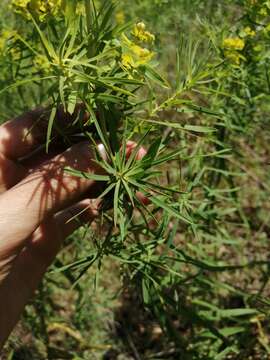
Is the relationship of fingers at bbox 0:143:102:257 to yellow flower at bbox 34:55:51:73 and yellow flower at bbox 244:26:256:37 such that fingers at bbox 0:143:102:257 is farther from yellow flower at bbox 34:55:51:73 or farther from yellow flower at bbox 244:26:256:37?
yellow flower at bbox 244:26:256:37

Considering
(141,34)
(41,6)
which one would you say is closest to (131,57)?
(141,34)

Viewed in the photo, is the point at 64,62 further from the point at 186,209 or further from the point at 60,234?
the point at 60,234

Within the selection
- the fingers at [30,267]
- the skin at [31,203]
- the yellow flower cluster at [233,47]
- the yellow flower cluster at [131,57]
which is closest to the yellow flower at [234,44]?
the yellow flower cluster at [233,47]

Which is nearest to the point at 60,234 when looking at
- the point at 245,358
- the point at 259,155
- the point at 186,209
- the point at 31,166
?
the point at 31,166

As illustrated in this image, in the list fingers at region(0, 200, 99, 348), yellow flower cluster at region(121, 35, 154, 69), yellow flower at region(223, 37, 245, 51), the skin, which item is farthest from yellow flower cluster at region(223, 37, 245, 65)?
fingers at region(0, 200, 99, 348)

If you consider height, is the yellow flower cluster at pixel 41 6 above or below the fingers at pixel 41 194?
above

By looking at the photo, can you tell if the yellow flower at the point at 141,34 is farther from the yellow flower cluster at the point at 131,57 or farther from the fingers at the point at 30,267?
the fingers at the point at 30,267

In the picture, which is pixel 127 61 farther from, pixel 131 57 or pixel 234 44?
pixel 234 44
